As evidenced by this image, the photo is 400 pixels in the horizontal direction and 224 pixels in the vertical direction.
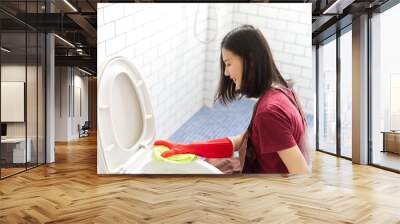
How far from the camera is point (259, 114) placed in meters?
5.60

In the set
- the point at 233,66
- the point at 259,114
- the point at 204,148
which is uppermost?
the point at 233,66

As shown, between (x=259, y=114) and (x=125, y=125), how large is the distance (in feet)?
6.29

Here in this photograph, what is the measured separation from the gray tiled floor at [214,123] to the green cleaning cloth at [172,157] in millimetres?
207

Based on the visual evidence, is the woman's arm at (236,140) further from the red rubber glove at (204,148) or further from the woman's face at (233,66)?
the woman's face at (233,66)

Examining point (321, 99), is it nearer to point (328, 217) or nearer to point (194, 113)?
point (194, 113)

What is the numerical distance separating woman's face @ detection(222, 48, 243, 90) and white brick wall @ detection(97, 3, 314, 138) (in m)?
0.14

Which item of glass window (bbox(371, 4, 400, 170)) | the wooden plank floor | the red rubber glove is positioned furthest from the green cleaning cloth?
glass window (bbox(371, 4, 400, 170))

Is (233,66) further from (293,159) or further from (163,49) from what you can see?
(293,159)

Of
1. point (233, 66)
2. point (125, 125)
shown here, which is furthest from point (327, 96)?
point (125, 125)

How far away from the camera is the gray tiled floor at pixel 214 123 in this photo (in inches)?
226

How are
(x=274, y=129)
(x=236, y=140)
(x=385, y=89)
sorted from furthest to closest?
(x=385, y=89) < (x=236, y=140) < (x=274, y=129)

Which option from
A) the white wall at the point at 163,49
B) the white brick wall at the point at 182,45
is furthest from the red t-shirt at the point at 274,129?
the white wall at the point at 163,49

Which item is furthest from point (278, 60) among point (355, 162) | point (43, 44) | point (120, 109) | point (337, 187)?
point (43, 44)

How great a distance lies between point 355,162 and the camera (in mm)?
7828
